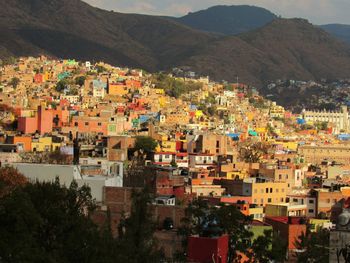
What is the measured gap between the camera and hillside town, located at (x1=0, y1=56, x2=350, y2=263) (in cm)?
2663

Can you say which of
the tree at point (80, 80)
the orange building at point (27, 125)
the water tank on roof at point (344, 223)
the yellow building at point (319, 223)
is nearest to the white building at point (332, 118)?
the tree at point (80, 80)

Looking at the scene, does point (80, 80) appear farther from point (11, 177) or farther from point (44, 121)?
point (11, 177)

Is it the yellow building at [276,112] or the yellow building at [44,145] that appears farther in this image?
the yellow building at [276,112]

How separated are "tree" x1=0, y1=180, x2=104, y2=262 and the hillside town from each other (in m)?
1.65

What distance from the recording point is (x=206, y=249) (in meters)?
18.2

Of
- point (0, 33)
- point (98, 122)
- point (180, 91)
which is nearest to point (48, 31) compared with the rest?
point (0, 33)

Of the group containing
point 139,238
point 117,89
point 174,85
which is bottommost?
point 139,238

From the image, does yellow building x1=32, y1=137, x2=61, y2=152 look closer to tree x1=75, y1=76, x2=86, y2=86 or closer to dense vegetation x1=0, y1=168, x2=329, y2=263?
dense vegetation x1=0, y1=168, x2=329, y2=263

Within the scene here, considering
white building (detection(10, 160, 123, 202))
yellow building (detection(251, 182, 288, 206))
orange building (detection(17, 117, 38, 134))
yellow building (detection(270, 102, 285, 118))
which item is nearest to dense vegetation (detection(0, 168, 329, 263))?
white building (detection(10, 160, 123, 202))

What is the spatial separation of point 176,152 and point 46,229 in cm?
3240

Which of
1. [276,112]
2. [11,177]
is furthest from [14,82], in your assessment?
[11,177]

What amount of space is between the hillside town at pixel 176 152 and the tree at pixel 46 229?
1649 mm

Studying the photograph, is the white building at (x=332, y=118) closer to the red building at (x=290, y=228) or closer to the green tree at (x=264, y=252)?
the red building at (x=290, y=228)

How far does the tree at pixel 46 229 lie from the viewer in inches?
659
